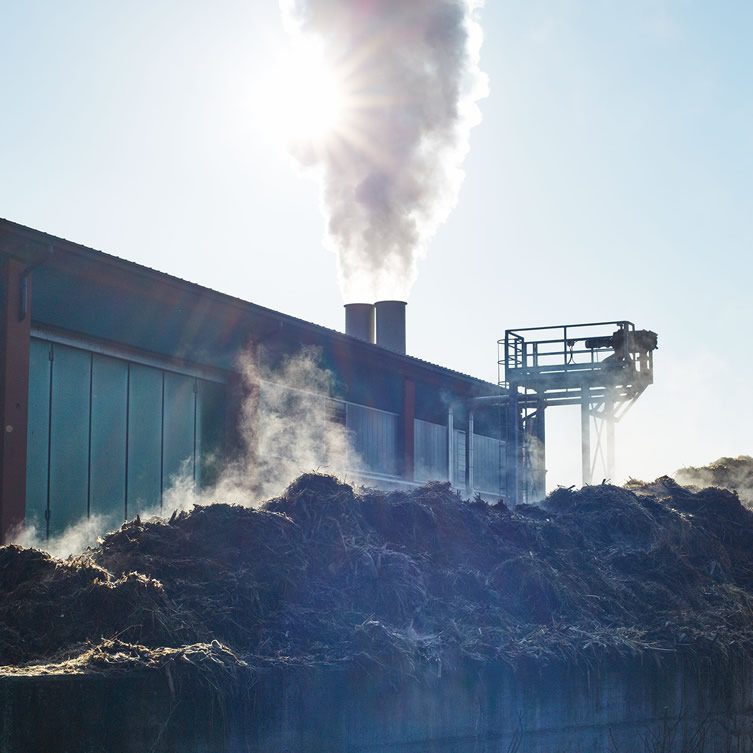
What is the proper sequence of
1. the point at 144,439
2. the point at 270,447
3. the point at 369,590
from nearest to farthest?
the point at 369,590 → the point at 144,439 → the point at 270,447

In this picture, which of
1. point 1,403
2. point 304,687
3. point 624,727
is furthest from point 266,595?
point 1,403

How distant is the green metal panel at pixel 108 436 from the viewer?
14.4 meters

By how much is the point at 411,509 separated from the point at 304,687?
308 centimetres

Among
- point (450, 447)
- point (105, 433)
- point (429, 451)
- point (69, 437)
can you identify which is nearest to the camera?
point (69, 437)

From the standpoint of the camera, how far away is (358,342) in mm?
20672

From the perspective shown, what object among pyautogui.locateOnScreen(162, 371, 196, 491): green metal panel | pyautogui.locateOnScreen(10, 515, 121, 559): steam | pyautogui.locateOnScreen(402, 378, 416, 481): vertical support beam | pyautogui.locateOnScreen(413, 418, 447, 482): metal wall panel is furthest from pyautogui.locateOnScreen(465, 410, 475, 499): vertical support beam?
pyautogui.locateOnScreen(10, 515, 121, 559): steam

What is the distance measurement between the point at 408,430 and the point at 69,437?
34.8ft

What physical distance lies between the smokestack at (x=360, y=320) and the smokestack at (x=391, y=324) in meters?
0.23

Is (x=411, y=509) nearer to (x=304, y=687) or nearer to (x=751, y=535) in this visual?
(x=304, y=687)

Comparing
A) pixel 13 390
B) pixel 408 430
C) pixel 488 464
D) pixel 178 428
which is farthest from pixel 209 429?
pixel 488 464

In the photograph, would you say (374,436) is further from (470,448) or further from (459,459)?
(470,448)

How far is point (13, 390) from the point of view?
12820 millimetres

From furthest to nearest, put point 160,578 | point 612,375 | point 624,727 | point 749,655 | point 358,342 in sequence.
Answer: point 612,375
point 358,342
point 749,655
point 624,727
point 160,578

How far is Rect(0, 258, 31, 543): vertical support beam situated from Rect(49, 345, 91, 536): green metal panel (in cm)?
81
